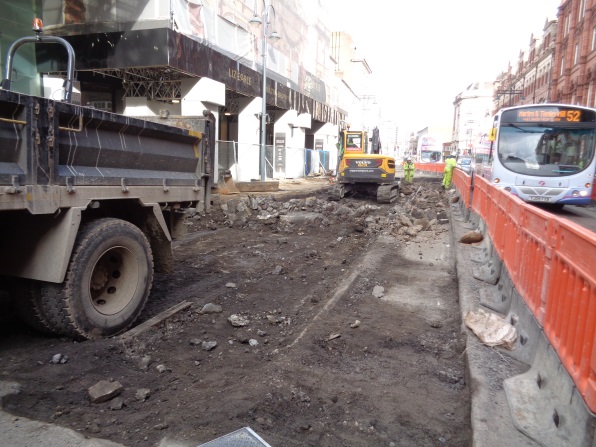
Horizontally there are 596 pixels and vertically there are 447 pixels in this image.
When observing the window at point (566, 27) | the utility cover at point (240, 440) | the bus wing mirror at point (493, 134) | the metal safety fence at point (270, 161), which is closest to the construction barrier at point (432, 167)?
the metal safety fence at point (270, 161)

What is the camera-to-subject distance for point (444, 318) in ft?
17.1

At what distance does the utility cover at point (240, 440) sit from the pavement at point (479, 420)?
0.38m

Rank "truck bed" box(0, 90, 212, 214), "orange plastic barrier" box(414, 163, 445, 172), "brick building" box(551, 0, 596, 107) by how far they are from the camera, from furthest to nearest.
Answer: "orange plastic barrier" box(414, 163, 445, 172)
"brick building" box(551, 0, 596, 107)
"truck bed" box(0, 90, 212, 214)

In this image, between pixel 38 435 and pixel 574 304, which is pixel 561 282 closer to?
pixel 574 304

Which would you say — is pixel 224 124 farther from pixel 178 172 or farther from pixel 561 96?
pixel 561 96

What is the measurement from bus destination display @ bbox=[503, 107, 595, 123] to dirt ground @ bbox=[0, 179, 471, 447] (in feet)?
29.2

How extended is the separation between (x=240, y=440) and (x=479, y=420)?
5.08ft

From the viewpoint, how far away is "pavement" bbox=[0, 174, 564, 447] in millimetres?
2672

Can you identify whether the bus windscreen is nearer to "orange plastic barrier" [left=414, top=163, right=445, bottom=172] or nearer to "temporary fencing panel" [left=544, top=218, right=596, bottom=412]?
"temporary fencing panel" [left=544, top=218, right=596, bottom=412]

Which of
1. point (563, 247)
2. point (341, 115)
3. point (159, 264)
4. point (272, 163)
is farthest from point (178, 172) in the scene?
point (341, 115)

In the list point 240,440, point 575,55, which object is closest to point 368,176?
point 240,440

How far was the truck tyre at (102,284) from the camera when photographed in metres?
3.64

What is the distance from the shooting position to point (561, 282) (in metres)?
3.16

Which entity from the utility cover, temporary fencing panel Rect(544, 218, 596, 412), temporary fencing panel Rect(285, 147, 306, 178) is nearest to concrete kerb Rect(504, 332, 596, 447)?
temporary fencing panel Rect(544, 218, 596, 412)
